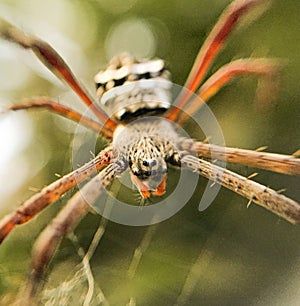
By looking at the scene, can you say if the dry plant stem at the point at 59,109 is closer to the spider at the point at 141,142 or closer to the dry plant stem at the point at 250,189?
the spider at the point at 141,142

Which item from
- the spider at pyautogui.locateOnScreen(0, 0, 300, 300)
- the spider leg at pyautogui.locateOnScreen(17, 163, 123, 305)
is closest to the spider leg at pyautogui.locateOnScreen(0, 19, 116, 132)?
the spider at pyautogui.locateOnScreen(0, 0, 300, 300)

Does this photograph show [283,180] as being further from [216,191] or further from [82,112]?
[82,112]

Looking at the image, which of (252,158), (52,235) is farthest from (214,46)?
(52,235)

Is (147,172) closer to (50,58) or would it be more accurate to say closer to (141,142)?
(141,142)

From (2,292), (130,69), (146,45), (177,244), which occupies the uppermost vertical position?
(146,45)

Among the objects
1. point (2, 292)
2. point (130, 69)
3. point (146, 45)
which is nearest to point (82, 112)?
point (130, 69)

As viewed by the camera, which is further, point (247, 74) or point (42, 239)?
point (247, 74)

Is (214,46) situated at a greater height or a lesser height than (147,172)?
greater
